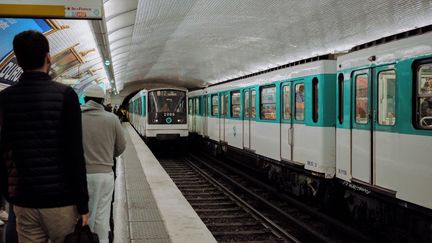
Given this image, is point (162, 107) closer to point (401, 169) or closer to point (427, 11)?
point (427, 11)

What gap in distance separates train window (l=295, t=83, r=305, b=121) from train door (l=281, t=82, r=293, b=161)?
0.99 ft

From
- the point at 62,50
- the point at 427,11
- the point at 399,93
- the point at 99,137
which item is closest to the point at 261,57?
the point at 62,50

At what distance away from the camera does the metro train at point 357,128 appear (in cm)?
607

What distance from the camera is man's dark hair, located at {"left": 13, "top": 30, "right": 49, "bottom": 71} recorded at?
2.80 metres

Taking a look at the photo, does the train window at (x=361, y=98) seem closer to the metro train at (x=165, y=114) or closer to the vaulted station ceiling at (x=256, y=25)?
the vaulted station ceiling at (x=256, y=25)

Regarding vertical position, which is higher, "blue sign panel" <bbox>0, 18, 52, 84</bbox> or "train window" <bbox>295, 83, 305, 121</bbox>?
"blue sign panel" <bbox>0, 18, 52, 84</bbox>

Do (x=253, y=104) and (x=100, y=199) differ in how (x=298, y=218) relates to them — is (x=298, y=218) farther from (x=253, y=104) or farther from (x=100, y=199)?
(x=100, y=199)

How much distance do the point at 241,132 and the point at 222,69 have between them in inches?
423

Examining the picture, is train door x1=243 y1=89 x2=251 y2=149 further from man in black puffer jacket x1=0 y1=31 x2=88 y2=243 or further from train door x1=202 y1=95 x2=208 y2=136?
man in black puffer jacket x1=0 y1=31 x2=88 y2=243

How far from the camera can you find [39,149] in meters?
2.79

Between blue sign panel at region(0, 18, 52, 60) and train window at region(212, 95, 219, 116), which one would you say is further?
train window at region(212, 95, 219, 116)

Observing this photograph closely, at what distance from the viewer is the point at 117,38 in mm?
16141

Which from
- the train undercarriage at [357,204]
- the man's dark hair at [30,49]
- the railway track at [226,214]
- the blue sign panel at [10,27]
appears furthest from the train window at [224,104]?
the man's dark hair at [30,49]

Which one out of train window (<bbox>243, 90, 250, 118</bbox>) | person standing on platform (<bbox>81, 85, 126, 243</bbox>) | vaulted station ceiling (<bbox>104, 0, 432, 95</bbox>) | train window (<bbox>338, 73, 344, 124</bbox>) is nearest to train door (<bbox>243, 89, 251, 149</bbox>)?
train window (<bbox>243, 90, 250, 118</bbox>)
